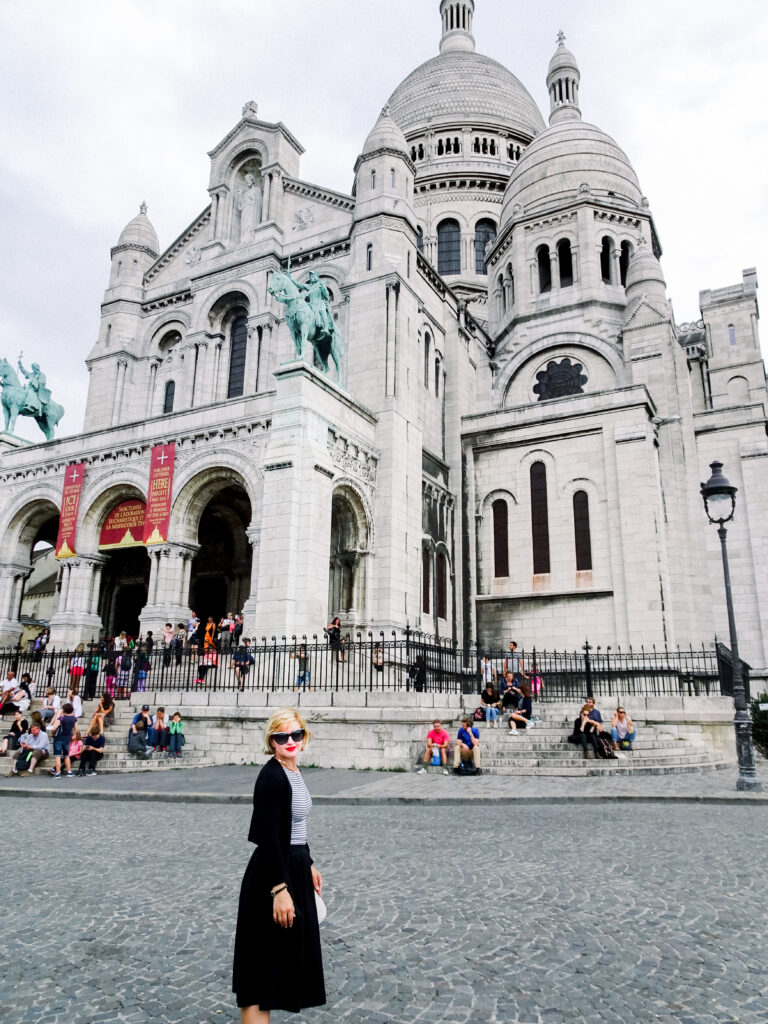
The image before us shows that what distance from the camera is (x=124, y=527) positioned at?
987 inches

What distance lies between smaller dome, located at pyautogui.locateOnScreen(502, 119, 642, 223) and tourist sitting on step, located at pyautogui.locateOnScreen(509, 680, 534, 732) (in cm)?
2501

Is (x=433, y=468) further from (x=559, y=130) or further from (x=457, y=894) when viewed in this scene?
(x=457, y=894)

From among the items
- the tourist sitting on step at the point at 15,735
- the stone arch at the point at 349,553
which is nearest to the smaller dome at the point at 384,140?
the stone arch at the point at 349,553

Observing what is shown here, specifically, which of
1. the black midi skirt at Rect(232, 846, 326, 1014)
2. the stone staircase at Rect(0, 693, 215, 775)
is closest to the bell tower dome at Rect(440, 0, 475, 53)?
the stone staircase at Rect(0, 693, 215, 775)

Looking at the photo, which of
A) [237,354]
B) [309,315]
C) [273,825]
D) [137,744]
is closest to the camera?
[273,825]

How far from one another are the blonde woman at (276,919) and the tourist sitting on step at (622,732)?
1304 centimetres

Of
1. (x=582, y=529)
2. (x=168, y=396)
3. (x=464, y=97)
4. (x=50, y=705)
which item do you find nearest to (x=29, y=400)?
(x=168, y=396)

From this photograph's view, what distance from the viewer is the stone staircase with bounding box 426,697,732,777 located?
1387cm

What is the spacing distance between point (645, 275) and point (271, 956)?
32.0 m

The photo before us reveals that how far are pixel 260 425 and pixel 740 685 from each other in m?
15.0

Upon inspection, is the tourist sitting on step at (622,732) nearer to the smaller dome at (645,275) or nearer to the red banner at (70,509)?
the red banner at (70,509)

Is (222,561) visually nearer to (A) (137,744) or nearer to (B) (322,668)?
(B) (322,668)

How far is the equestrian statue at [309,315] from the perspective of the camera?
72.0ft

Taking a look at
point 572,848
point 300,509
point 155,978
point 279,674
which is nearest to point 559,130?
point 300,509
